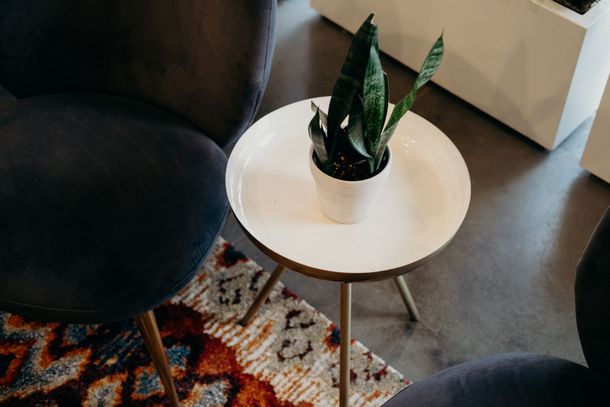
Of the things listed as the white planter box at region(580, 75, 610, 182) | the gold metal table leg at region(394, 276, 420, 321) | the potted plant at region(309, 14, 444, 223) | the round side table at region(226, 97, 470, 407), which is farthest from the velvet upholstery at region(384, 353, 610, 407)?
the white planter box at region(580, 75, 610, 182)

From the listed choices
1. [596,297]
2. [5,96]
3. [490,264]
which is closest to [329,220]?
[596,297]

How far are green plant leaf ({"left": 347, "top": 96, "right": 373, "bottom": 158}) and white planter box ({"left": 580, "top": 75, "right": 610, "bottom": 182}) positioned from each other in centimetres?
80

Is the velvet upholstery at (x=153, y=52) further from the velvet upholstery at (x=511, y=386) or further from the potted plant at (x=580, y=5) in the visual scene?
the potted plant at (x=580, y=5)

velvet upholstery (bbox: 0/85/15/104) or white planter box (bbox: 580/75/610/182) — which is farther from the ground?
white planter box (bbox: 580/75/610/182)

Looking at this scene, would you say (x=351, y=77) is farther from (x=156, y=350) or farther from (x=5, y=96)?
(x=5, y=96)

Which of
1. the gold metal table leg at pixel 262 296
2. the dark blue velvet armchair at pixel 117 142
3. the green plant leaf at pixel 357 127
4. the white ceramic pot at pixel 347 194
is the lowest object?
the gold metal table leg at pixel 262 296

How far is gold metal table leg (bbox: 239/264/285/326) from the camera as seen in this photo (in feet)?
4.58

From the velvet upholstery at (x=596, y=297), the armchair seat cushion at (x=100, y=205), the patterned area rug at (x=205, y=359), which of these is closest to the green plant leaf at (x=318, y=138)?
the armchair seat cushion at (x=100, y=205)

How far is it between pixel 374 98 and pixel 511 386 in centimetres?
42

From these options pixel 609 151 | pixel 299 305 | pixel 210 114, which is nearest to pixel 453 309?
pixel 299 305

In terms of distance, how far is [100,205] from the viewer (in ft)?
4.01

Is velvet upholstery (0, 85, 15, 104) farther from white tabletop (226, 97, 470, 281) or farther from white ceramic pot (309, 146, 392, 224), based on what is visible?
white ceramic pot (309, 146, 392, 224)

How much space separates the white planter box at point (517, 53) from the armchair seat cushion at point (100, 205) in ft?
2.35

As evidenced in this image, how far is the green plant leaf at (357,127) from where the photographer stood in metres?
1.01
